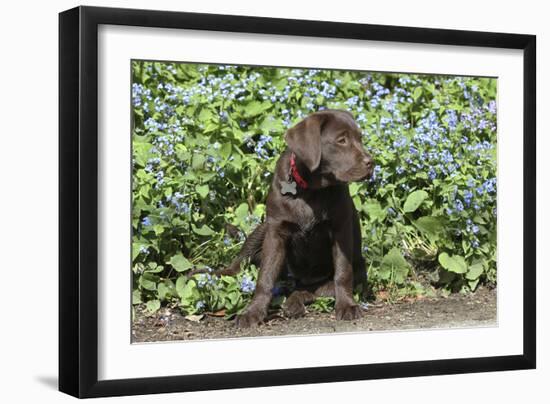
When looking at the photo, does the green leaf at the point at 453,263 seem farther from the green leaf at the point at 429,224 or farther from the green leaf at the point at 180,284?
the green leaf at the point at 180,284

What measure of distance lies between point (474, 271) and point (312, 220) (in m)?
1.27

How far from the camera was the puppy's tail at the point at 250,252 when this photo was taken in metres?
6.50

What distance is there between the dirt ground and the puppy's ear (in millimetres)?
939

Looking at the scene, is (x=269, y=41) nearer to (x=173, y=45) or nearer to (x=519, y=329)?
(x=173, y=45)

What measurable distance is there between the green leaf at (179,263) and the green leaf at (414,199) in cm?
170

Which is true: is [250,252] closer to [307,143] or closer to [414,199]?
[307,143]

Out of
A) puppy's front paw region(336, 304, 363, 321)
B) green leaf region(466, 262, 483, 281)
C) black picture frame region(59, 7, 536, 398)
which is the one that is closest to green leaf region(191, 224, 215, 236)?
puppy's front paw region(336, 304, 363, 321)

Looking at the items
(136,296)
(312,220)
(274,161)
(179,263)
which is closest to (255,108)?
(274,161)

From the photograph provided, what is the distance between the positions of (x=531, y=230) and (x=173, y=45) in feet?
8.58

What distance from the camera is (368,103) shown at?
7.57m

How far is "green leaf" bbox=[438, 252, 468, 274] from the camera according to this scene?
6809mm

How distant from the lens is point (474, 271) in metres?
6.75

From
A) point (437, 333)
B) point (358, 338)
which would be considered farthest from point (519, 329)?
point (358, 338)

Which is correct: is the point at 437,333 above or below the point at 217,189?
below
